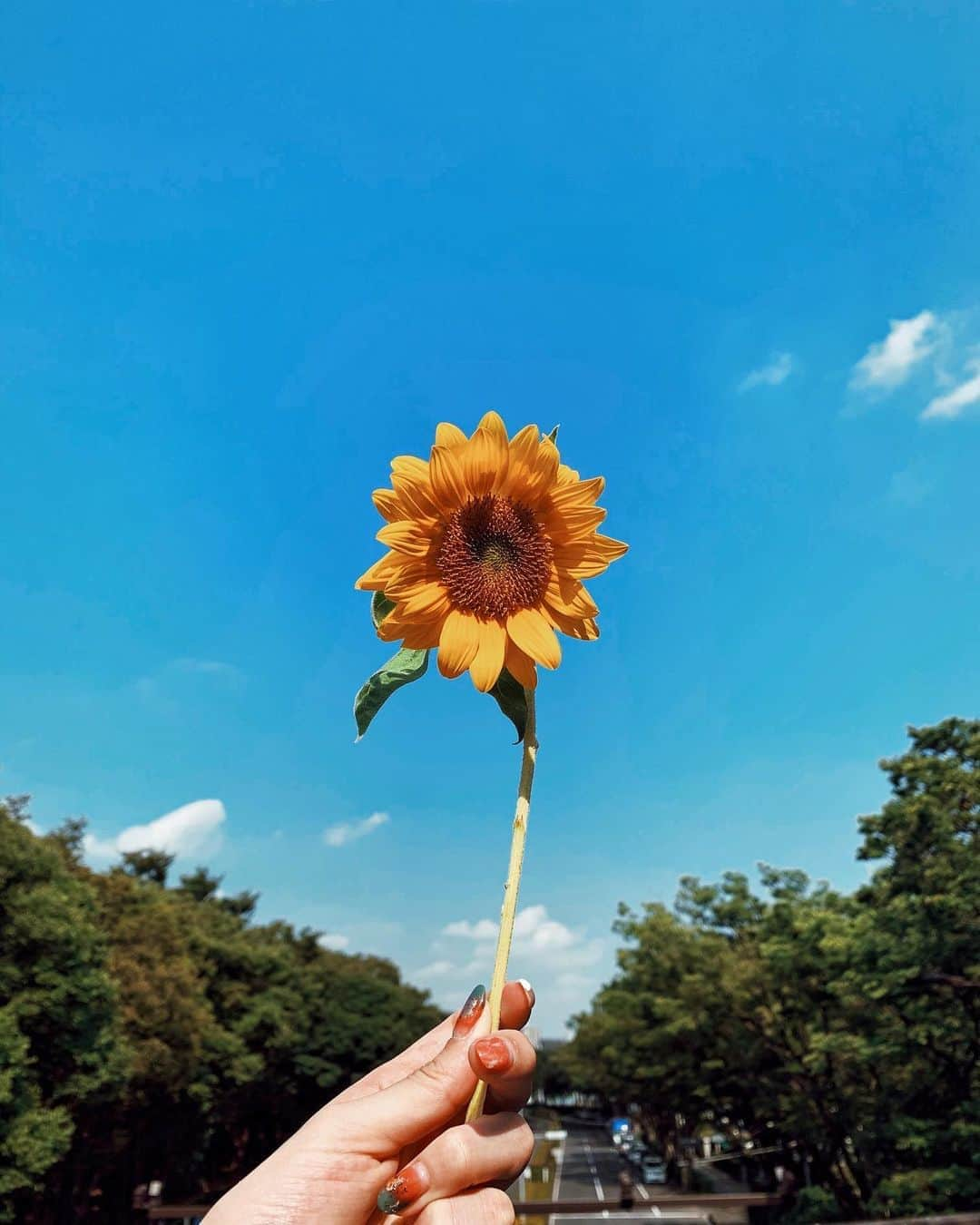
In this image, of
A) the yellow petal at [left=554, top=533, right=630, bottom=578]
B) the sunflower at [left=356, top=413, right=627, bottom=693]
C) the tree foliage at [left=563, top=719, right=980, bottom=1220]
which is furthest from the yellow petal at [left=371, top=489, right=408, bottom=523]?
the tree foliage at [left=563, top=719, right=980, bottom=1220]

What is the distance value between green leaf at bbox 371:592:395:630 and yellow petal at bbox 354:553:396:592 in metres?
0.02

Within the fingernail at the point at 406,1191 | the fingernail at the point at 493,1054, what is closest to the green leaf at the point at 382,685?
the fingernail at the point at 493,1054

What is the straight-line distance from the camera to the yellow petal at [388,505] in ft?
3.72

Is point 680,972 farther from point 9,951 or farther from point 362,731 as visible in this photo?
point 362,731

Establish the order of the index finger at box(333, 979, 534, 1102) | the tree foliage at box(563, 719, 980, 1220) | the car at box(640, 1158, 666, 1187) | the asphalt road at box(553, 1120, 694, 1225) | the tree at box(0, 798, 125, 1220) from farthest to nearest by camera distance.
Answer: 1. the car at box(640, 1158, 666, 1187)
2. the asphalt road at box(553, 1120, 694, 1225)
3. the tree at box(0, 798, 125, 1220)
4. the tree foliage at box(563, 719, 980, 1220)
5. the index finger at box(333, 979, 534, 1102)

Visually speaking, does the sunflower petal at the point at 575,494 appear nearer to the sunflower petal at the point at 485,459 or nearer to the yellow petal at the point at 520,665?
the sunflower petal at the point at 485,459

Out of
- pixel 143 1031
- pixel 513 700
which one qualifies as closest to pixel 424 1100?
pixel 513 700

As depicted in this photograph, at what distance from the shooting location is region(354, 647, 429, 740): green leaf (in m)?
1.04

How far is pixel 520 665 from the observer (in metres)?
1.09

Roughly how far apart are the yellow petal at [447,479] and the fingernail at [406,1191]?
2.62 ft

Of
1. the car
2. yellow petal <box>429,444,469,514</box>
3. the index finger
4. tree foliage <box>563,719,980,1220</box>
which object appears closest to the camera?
yellow petal <box>429,444,469,514</box>

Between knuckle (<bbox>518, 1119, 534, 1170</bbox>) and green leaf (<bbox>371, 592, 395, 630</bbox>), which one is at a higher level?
green leaf (<bbox>371, 592, 395, 630</bbox>)

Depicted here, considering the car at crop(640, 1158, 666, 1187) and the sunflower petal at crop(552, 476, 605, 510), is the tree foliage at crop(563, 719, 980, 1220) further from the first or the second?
the car at crop(640, 1158, 666, 1187)

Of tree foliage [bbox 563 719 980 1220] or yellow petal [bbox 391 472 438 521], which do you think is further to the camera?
tree foliage [bbox 563 719 980 1220]
